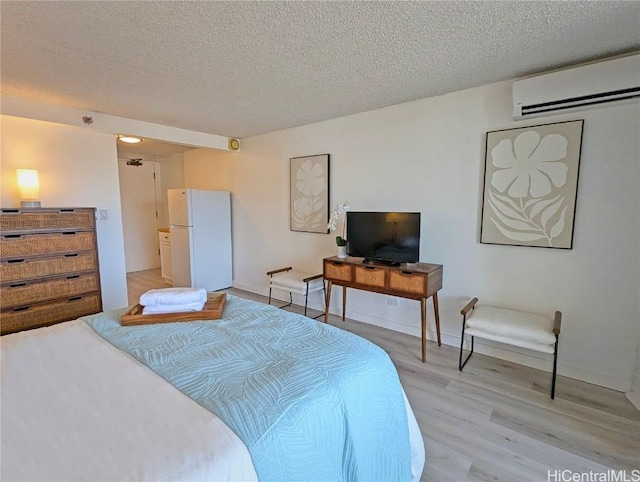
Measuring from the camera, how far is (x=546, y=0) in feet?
5.12

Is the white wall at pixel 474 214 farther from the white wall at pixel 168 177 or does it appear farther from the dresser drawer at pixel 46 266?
the white wall at pixel 168 177

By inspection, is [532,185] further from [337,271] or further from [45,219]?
[45,219]

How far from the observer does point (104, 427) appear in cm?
93

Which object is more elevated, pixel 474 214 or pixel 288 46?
pixel 288 46

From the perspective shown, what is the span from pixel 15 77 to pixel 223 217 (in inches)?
110

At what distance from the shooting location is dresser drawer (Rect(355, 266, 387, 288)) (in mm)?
2906

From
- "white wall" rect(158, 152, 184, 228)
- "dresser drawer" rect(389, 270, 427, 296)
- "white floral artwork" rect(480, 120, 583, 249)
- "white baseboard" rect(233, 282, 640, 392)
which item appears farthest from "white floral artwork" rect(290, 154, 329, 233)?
"white wall" rect(158, 152, 184, 228)

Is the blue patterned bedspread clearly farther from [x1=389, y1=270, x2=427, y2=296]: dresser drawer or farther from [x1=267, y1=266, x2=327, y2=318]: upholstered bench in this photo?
[x1=267, y1=266, x2=327, y2=318]: upholstered bench

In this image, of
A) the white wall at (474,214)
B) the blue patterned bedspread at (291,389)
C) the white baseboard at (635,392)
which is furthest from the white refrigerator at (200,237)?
the white baseboard at (635,392)

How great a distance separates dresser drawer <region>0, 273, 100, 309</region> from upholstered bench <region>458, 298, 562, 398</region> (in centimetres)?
357

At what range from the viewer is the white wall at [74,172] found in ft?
10.3

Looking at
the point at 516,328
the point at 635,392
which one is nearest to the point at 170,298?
the point at 516,328

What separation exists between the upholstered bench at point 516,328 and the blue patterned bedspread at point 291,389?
1304 millimetres

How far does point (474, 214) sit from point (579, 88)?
1113 millimetres
